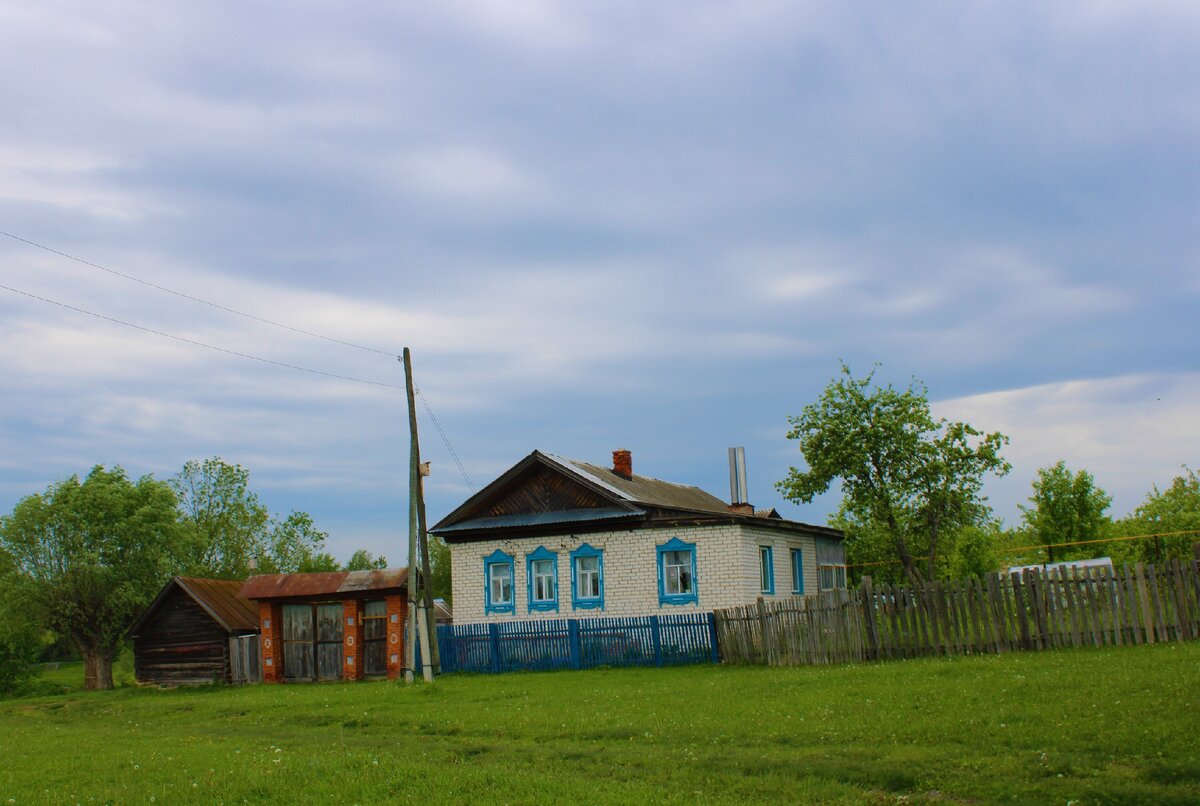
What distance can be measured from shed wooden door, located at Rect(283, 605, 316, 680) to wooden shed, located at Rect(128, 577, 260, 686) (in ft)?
4.12

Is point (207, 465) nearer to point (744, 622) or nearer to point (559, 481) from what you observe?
point (559, 481)

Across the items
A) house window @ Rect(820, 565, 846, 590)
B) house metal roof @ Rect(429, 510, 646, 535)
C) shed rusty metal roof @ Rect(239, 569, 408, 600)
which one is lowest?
house window @ Rect(820, 565, 846, 590)

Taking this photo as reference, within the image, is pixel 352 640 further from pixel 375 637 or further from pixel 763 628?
pixel 763 628

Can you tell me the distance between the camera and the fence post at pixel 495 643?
28.9 m

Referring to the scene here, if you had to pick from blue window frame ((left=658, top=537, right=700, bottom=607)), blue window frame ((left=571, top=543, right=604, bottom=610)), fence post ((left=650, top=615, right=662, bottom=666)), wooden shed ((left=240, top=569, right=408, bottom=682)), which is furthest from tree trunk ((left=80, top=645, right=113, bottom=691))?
fence post ((left=650, top=615, right=662, bottom=666))

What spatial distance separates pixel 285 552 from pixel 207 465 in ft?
28.0

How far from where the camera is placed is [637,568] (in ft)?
98.4

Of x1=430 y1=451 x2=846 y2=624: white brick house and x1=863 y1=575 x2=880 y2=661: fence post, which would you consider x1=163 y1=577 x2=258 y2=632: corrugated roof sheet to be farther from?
x1=863 y1=575 x2=880 y2=661: fence post

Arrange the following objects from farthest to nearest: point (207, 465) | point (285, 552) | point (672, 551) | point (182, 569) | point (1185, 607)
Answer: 1. point (285, 552)
2. point (207, 465)
3. point (182, 569)
4. point (672, 551)
5. point (1185, 607)

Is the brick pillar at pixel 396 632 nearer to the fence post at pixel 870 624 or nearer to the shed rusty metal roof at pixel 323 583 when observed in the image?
the shed rusty metal roof at pixel 323 583

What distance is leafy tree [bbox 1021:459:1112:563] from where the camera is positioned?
41219 millimetres

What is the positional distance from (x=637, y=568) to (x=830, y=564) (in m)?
9.90

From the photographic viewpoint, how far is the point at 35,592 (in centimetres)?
3697

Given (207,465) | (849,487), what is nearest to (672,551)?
(849,487)
